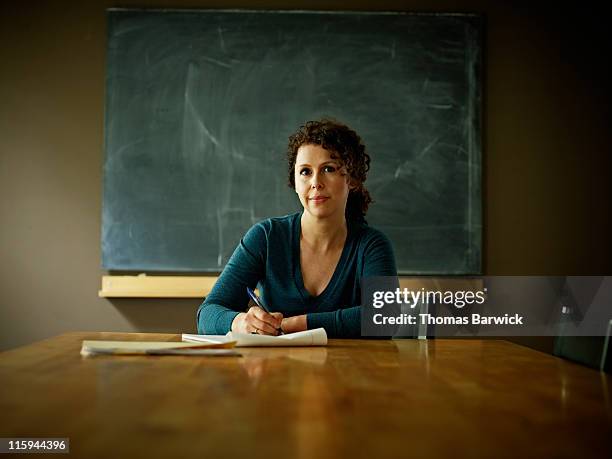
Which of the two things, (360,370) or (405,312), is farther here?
(405,312)

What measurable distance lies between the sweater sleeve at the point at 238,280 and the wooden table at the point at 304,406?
61 centimetres

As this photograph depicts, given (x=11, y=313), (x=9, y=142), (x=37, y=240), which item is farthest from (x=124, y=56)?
(x=11, y=313)

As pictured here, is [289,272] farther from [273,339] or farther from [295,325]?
[273,339]

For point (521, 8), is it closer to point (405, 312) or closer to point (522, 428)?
point (405, 312)

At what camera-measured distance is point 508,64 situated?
3.48 meters

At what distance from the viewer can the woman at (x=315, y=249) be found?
1.92m

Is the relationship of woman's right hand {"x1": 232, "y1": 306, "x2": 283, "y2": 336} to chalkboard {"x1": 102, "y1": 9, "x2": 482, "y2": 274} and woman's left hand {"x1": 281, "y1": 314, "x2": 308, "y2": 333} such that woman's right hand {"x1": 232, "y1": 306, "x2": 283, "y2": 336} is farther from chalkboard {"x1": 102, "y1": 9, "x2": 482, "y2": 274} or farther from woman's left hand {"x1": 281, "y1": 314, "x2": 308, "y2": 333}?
chalkboard {"x1": 102, "y1": 9, "x2": 482, "y2": 274}

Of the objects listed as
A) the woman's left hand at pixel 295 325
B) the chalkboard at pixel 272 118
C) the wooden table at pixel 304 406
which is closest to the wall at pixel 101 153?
the chalkboard at pixel 272 118

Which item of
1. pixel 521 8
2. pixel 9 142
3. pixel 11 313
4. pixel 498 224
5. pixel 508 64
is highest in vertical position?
pixel 521 8

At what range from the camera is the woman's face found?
1990 mm

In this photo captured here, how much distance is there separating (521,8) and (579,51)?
0.38 m

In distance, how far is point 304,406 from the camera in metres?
0.72

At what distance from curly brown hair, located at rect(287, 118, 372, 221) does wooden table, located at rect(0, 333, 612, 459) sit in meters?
1.00

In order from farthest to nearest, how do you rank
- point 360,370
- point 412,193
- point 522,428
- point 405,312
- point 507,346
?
point 412,193
point 405,312
point 507,346
point 360,370
point 522,428
